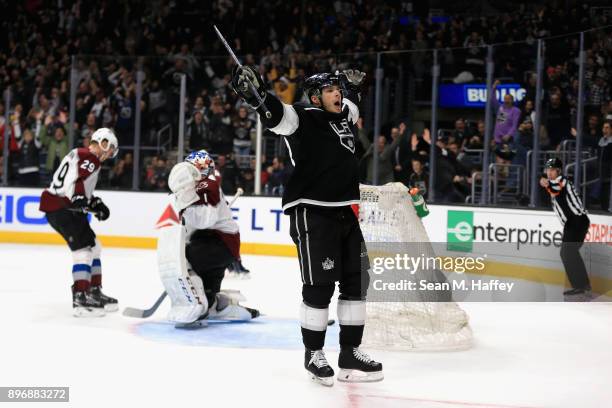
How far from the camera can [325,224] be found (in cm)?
435

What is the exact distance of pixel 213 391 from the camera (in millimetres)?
4129

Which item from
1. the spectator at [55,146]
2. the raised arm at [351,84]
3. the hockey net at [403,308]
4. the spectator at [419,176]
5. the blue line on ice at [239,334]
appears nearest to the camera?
the raised arm at [351,84]

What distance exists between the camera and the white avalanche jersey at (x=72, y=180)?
633cm

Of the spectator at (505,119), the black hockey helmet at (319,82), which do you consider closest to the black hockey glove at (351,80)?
the black hockey helmet at (319,82)

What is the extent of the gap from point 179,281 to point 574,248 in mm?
3458

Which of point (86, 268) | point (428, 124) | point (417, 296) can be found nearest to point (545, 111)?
point (428, 124)

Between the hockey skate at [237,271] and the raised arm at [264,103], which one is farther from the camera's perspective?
the hockey skate at [237,271]

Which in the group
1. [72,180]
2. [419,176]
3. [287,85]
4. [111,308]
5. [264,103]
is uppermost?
[287,85]

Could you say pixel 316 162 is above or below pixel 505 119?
below

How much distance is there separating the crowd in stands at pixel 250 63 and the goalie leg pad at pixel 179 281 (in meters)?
3.83

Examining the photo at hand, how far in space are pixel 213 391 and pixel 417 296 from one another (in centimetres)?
166

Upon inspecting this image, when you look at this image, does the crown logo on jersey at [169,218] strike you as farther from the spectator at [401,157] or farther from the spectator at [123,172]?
the spectator at [123,172]

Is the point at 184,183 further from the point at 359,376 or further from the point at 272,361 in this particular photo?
the point at 359,376

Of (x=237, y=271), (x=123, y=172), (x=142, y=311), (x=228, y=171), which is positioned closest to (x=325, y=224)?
(x=142, y=311)
